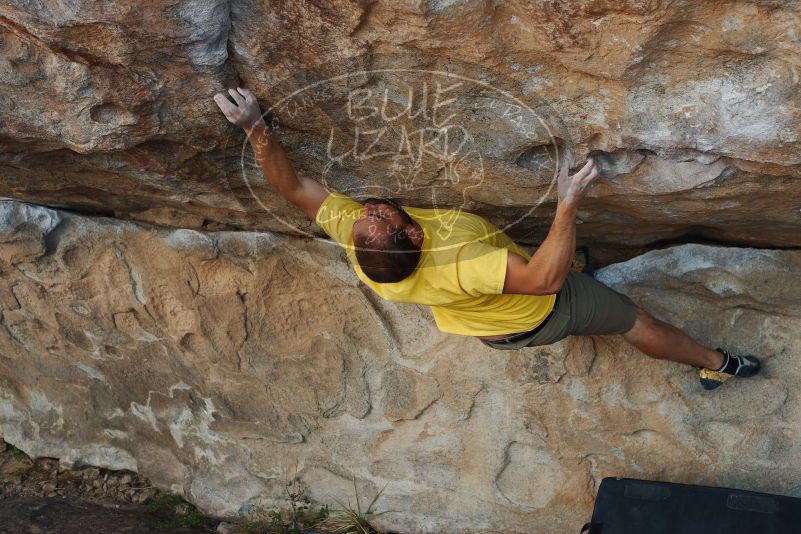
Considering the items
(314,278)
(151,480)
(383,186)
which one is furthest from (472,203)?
(151,480)

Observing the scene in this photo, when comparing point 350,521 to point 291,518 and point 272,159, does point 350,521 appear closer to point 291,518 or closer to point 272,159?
point 291,518

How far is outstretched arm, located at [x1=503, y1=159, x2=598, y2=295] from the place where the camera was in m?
2.08

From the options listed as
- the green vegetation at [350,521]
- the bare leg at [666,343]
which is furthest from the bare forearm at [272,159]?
the green vegetation at [350,521]

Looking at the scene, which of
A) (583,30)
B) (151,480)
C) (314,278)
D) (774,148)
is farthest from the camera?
(151,480)

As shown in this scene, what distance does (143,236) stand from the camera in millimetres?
3164

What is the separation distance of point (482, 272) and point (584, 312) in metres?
0.50

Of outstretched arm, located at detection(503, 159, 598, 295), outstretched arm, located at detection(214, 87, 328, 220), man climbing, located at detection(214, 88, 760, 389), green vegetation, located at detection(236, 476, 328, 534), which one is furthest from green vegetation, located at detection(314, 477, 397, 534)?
outstretched arm, located at detection(503, 159, 598, 295)

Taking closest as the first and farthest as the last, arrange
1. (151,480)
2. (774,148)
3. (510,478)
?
(774,148), (510,478), (151,480)

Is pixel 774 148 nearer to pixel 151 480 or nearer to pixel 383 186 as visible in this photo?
pixel 383 186

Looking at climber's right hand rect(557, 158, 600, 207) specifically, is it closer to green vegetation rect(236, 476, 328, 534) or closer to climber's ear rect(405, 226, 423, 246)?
climber's ear rect(405, 226, 423, 246)

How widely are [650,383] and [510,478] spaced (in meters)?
0.68

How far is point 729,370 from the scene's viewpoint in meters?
2.83

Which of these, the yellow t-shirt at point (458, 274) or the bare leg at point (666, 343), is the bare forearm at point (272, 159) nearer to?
the yellow t-shirt at point (458, 274)

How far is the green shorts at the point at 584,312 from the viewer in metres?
2.63
